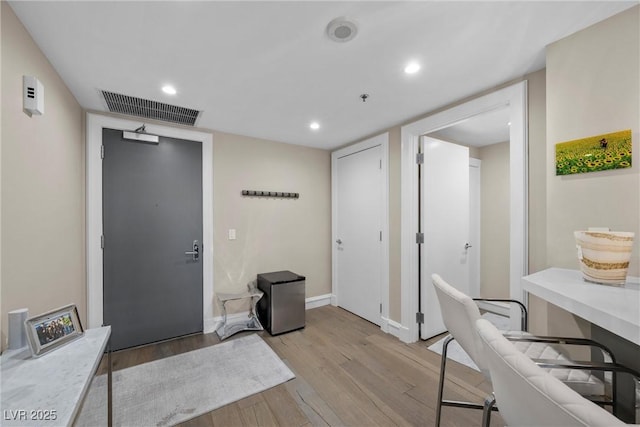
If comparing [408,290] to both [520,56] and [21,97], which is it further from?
[21,97]

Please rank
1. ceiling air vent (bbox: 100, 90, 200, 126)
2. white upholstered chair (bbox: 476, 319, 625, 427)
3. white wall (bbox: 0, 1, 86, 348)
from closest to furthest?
1. white upholstered chair (bbox: 476, 319, 625, 427)
2. white wall (bbox: 0, 1, 86, 348)
3. ceiling air vent (bbox: 100, 90, 200, 126)

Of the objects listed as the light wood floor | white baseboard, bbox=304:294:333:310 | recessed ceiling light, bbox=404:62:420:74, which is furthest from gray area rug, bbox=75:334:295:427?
recessed ceiling light, bbox=404:62:420:74

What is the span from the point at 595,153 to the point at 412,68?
1.16 meters

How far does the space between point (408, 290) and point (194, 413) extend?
7.01 feet

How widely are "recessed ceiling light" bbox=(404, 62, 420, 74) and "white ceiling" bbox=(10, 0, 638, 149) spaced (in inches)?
2.2

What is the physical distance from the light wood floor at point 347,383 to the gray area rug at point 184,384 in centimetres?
11

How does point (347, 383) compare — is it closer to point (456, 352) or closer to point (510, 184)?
point (456, 352)

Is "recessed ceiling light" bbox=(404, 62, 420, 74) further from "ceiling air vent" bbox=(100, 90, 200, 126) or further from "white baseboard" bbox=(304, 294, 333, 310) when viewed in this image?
"white baseboard" bbox=(304, 294, 333, 310)

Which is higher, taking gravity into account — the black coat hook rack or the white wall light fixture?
the white wall light fixture

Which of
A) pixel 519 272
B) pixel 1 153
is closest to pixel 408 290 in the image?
pixel 519 272

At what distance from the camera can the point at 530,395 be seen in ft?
2.02

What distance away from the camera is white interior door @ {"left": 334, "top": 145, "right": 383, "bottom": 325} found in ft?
10.6

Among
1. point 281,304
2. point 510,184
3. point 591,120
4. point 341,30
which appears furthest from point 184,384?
point 591,120

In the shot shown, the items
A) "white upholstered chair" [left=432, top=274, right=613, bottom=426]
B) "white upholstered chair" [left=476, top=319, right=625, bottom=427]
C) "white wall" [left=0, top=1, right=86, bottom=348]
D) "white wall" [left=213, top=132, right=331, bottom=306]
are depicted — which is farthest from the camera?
"white wall" [left=213, top=132, right=331, bottom=306]
